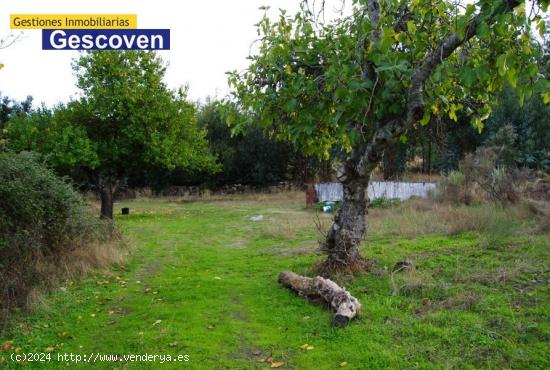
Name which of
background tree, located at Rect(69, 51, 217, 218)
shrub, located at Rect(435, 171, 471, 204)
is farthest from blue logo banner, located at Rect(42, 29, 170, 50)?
shrub, located at Rect(435, 171, 471, 204)

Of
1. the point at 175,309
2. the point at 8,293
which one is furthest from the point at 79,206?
the point at 175,309

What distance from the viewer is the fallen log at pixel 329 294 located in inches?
213

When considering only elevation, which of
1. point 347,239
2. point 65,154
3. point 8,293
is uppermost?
point 65,154

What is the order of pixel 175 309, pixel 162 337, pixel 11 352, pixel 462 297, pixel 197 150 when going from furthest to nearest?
1. pixel 197 150
2. pixel 175 309
3. pixel 462 297
4. pixel 162 337
5. pixel 11 352

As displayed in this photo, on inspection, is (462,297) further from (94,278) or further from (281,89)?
(94,278)

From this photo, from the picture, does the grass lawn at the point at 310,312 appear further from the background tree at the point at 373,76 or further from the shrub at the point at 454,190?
the shrub at the point at 454,190

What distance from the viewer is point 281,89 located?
278 inches

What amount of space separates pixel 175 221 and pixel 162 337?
41.7ft

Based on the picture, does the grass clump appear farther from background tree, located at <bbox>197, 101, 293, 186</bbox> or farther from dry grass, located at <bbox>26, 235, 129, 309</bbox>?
background tree, located at <bbox>197, 101, 293, 186</bbox>

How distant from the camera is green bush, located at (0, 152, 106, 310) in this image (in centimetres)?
628

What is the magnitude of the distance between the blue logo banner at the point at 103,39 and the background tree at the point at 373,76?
6366mm

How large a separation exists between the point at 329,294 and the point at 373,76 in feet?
10.0

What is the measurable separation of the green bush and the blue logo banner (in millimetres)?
4980

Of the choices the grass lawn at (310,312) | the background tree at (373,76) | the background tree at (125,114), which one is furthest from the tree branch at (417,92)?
the background tree at (125,114)
